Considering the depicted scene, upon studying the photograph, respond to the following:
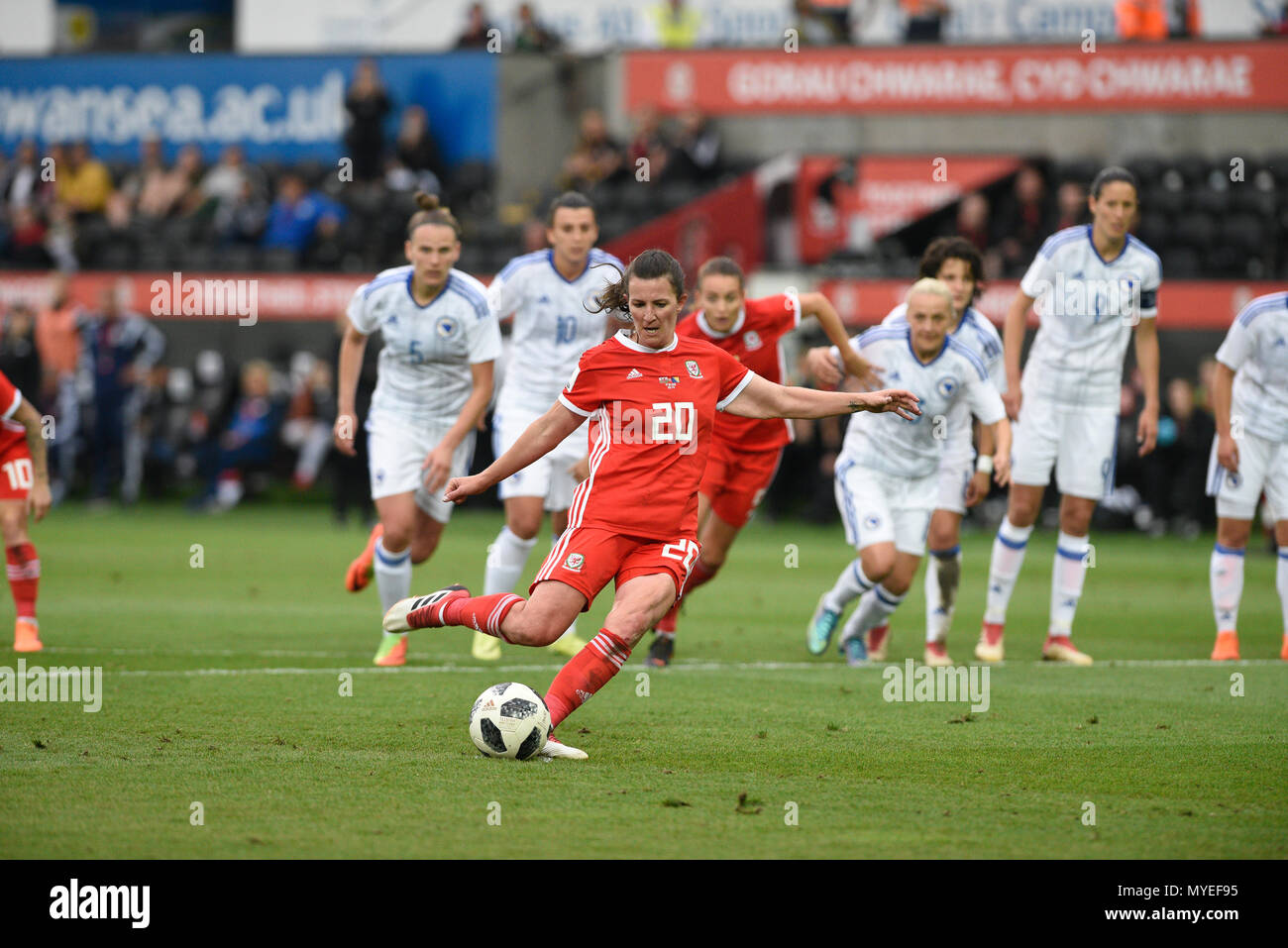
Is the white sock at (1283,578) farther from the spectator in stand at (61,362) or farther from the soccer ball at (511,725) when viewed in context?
the spectator in stand at (61,362)

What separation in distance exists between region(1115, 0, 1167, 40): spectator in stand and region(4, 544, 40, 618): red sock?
17.4m

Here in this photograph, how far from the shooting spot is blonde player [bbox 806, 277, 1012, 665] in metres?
9.19

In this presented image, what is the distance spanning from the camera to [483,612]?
6727 mm

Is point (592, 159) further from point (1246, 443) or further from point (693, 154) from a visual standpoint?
point (1246, 443)

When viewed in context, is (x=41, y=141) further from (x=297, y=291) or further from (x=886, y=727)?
(x=886, y=727)

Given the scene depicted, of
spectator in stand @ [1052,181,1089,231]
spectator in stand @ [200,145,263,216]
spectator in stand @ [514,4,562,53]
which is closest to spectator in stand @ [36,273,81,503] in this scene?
spectator in stand @ [200,145,263,216]

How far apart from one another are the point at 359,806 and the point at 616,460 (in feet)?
6.39

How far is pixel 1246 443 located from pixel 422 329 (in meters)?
5.13

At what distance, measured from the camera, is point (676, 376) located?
686 cm

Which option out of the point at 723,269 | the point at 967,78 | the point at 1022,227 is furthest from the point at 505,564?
the point at 967,78

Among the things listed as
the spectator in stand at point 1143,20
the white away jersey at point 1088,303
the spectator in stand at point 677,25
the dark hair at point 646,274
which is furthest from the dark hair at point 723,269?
the spectator in stand at point 677,25
